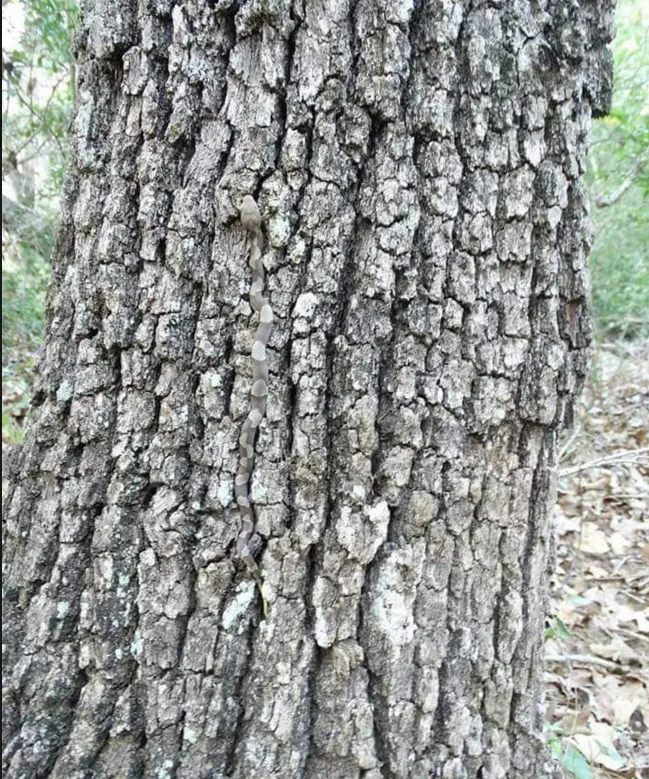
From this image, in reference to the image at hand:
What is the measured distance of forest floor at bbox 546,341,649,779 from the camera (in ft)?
6.11

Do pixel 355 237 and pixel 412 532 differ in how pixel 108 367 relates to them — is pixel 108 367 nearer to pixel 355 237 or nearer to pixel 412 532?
pixel 355 237

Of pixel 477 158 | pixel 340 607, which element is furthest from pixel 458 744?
pixel 477 158

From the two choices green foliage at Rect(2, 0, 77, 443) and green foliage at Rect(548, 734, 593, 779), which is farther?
green foliage at Rect(2, 0, 77, 443)

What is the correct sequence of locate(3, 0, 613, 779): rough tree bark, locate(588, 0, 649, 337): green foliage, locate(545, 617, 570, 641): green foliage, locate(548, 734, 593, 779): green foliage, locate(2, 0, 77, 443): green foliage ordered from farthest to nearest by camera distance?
locate(588, 0, 649, 337): green foliage → locate(2, 0, 77, 443): green foliage → locate(545, 617, 570, 641): green foliage → locate(548, 734, 593, 779): green foliage → locate(3, 0, 613, 779): rough tree bark

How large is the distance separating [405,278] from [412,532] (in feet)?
1.57

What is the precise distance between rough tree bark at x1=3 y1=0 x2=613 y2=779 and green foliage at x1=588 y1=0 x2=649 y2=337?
8.90 ft

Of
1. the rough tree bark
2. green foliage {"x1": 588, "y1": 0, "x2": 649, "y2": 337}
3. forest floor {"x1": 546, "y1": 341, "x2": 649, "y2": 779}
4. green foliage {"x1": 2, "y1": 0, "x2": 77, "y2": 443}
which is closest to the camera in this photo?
the rough tree bark

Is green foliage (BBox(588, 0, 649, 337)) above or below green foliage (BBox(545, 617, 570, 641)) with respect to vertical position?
above

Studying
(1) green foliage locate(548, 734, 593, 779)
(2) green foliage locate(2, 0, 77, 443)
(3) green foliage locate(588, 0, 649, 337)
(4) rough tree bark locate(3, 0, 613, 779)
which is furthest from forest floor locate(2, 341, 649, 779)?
(3) green foliage locate(588, 0, 649, 337)

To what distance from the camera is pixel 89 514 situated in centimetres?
119

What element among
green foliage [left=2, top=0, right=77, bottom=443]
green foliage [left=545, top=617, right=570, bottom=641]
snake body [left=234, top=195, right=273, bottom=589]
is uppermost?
green foliage [left=2, top=0, right=77, bottom=443]

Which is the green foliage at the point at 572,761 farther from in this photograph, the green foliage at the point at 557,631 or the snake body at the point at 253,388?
the snake body at the point at 253,388

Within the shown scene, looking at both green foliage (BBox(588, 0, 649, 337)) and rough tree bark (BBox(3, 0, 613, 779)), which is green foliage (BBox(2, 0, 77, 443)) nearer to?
rough tree bark (BBox(3, 0, 613, 779))

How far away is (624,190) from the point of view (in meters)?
4.47
